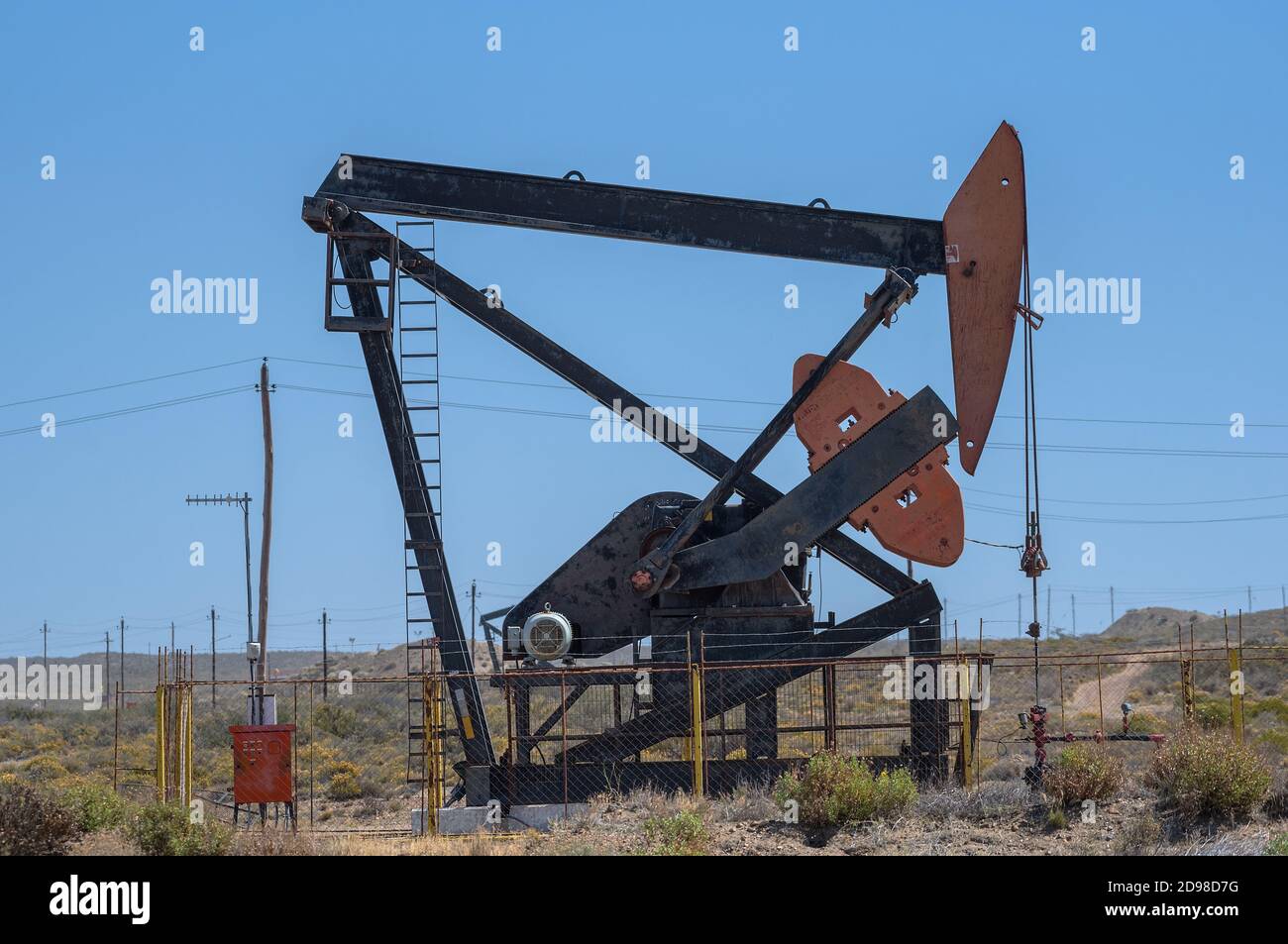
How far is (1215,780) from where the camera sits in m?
12.3

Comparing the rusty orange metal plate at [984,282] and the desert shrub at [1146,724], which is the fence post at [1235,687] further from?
the desert shrub at [1146,724]

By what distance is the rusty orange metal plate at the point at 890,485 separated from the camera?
1476 cm

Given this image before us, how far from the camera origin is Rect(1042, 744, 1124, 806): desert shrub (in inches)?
510

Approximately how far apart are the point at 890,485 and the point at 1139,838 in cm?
429

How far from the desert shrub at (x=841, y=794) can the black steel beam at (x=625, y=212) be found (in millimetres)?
4985

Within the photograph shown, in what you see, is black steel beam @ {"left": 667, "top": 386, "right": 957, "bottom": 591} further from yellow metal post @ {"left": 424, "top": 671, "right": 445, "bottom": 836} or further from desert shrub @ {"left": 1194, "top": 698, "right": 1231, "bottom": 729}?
desert shrub @ {"left": 1194, "top": 698, "right": 1231, "bottom": 729}

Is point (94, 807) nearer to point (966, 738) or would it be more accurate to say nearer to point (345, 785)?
point (966, 738)

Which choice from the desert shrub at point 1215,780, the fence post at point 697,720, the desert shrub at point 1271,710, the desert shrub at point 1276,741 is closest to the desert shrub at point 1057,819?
the desert shrub at point 1215,780

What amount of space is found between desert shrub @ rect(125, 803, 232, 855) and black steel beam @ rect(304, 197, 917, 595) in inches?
219

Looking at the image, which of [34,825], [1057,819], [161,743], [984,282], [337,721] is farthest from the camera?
[337,721]

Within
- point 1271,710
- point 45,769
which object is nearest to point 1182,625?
point 1271,710

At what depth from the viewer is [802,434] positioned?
14.9m
